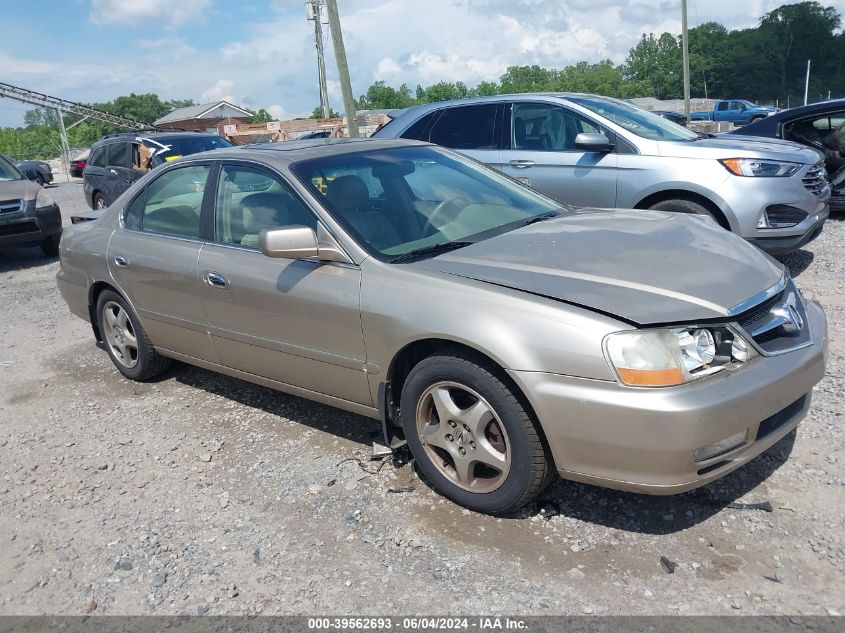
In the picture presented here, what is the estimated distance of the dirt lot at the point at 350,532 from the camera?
2.67 meters

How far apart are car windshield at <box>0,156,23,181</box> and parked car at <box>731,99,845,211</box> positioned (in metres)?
10.5

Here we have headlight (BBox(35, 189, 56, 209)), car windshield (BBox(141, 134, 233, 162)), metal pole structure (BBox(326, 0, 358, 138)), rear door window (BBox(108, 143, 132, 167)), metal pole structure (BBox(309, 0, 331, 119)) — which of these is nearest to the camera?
headlight (BBox(35, 189, 56, 209))

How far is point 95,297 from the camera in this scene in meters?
5.32

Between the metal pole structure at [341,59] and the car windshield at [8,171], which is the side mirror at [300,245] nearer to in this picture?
the car windshield at [8,171]

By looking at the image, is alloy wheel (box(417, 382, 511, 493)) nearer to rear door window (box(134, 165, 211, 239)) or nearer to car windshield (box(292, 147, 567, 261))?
car windshield (box(292, 147, 567, 261))

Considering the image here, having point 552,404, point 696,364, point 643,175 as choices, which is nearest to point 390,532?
point 552,404

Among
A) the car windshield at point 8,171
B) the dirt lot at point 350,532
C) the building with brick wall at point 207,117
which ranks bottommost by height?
the dirt lot at point 350,532

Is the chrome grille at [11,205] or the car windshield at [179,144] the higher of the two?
the car windshield at [179,144]

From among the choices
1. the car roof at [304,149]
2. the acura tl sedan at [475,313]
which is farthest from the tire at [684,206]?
the car roof at [304,149]

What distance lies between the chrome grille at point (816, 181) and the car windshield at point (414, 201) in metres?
3.27

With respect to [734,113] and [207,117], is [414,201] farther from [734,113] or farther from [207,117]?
[207,117]

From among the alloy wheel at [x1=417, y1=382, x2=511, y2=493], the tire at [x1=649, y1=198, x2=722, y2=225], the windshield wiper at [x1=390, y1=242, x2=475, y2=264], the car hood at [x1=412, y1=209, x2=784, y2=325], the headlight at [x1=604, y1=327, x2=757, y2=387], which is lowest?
the alloy wheel at [x1=417, y1=382, x2=511, y2=493]

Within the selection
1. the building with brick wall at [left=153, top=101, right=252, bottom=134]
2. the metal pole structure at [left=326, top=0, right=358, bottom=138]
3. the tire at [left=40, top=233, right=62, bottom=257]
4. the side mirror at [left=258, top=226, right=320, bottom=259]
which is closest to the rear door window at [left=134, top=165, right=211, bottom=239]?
the side mirror at [left=258, top=226, right=320, bottom=259]

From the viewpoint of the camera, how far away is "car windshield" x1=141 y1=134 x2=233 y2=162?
11.9 meters
